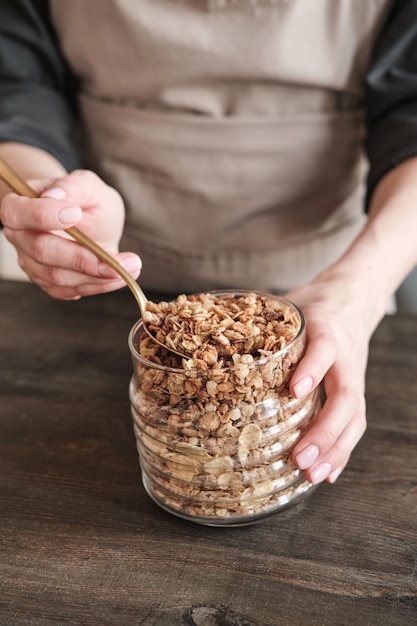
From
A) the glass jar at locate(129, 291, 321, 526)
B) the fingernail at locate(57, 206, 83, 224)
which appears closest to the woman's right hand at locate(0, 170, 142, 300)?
the fingernail at locate(57, 206, 83, 224)

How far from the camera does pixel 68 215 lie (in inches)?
25.1

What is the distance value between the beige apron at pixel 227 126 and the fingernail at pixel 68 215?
36 cm

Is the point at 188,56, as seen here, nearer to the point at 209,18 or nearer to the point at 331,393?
the point at 209,18

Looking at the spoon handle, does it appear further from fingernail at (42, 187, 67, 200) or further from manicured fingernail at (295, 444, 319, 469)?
manicured fingernail at (295, 444, 319, 469)

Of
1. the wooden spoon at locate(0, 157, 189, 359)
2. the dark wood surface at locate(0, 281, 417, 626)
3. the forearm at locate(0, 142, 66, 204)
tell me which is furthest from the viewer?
the forearm at locate(0, 142, 66, 204)

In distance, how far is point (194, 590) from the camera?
1.70 ft

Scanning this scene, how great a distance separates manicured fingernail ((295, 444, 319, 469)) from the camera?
21.9 inches

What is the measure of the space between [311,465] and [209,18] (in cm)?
61

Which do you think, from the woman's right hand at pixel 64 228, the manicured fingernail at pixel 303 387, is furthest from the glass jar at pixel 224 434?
the woman's right hand at pixel 64 228

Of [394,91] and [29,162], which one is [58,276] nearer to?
[29,162]

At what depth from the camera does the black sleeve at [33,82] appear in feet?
3.03

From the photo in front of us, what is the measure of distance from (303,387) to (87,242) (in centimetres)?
26

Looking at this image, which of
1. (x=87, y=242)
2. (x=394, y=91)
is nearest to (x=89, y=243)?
(x=87, y=242)

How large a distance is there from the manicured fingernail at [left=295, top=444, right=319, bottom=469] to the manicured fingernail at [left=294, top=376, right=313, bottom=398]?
49mm
